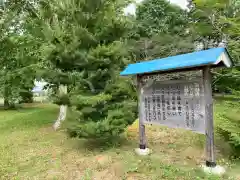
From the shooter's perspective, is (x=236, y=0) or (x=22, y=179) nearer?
(x=22, y=179)

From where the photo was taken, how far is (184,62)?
379 cm

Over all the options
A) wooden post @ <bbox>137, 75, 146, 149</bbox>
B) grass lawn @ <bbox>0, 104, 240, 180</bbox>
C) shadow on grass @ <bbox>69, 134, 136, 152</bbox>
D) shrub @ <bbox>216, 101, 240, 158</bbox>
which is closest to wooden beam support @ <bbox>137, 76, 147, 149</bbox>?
wooden post @ <bbox>137, 75, 146, 149</bbox>

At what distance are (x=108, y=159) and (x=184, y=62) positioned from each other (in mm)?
2350

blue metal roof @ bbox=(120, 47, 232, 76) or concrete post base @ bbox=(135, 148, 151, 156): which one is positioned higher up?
blue metal roof @ bbox=(120, 47, 232, 76)

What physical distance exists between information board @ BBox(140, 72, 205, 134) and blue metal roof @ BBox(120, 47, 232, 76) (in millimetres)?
377

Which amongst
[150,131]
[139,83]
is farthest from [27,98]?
[139,83]

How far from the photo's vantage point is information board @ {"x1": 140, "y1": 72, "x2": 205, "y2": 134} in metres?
3.94

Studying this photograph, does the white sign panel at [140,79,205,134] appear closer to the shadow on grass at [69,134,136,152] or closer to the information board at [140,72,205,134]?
the information board at [140,72,205,134]

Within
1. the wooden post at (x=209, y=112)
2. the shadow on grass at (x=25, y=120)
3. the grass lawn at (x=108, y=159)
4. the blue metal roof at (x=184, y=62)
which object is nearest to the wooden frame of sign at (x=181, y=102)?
the wooden post at (x=209, y=112)

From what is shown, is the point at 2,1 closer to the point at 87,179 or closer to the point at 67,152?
the point at 67,152

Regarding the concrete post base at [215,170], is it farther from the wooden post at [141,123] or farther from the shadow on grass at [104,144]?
the shadow on grass at [104,144]

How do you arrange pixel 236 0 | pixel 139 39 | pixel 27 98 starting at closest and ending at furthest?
1. pixel 236 0
2. pixel 139 39
3. pixel 27 98

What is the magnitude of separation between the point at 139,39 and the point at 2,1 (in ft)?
33.5

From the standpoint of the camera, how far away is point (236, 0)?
13.3 metres
